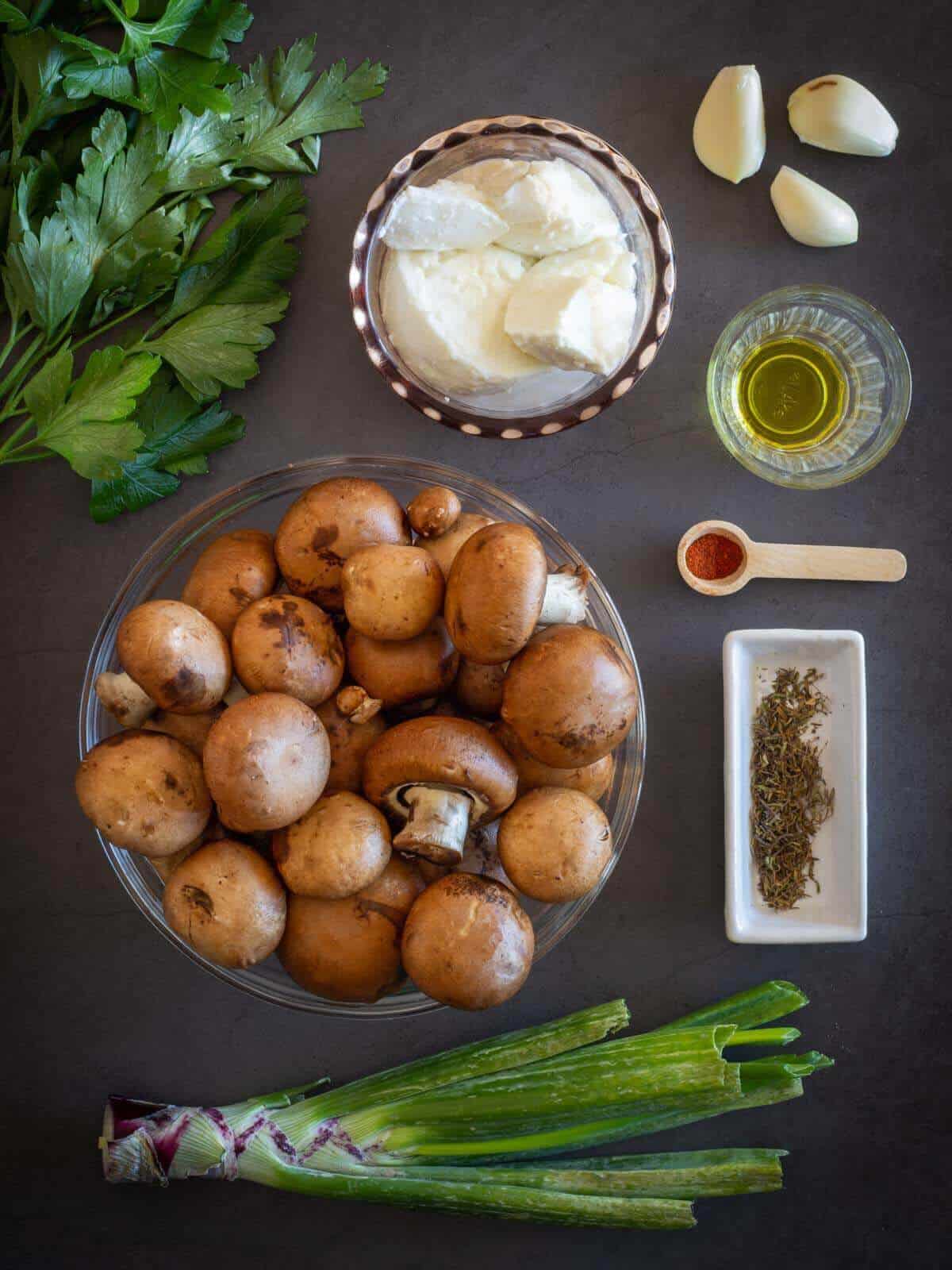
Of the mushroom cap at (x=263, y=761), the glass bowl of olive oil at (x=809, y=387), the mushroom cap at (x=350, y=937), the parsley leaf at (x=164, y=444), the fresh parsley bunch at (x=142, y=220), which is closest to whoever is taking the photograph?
the mushroom cap at (x=263, y=761)

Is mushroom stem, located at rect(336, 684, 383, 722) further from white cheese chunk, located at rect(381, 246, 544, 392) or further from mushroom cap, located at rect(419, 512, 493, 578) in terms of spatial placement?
white cheese chunk, located at rect(381, 246, 544, 392)

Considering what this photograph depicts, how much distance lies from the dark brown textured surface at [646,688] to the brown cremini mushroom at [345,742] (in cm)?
45

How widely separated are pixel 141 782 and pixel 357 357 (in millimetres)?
704

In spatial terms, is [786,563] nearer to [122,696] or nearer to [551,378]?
[551,378]

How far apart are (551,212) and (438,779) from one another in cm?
75

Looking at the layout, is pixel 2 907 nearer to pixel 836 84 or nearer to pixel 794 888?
pixel 794 888

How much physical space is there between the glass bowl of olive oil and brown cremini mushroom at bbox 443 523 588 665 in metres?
0.52

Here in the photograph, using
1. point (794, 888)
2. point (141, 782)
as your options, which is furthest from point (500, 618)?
point (794, 888)

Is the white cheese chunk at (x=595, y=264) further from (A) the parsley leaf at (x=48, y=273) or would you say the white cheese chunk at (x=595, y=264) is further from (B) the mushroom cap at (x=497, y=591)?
(A) the parsley leaf at (x=48, y=273)

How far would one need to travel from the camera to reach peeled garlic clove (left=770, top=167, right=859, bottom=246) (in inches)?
60.1

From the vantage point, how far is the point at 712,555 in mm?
1544

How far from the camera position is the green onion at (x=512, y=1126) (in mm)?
1391

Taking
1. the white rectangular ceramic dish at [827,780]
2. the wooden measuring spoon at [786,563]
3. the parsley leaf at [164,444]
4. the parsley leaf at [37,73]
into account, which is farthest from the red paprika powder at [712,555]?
the parsley leaf at [37,73]

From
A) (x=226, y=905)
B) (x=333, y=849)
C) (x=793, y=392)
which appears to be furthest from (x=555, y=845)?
(x=793, y=392)
